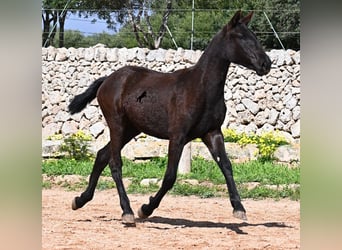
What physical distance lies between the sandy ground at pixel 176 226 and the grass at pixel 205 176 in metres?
0.22

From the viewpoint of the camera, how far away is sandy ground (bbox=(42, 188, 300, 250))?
377 cm

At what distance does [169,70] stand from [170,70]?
12mm

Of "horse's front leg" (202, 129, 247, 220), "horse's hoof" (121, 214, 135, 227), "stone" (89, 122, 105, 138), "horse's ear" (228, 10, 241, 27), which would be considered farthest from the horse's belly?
"stone" (89, 122, 105, 138)

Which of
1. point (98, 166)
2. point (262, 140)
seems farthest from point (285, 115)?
point (98, 166)

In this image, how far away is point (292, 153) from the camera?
6617mm

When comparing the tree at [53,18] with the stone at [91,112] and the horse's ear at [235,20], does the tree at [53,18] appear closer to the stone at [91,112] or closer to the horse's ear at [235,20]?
the stone at [91,112]

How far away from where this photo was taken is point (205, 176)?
601 centimetres

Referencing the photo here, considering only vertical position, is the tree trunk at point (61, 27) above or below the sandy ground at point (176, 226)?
above

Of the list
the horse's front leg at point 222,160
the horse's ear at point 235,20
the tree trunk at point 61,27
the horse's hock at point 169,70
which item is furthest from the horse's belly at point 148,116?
the tree trunk at point 61,27

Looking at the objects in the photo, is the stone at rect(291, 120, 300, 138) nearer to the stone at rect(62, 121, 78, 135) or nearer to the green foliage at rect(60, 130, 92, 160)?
the green foliage at rect(60, 130, 92, 160)

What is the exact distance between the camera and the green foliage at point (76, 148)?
22.1 feet

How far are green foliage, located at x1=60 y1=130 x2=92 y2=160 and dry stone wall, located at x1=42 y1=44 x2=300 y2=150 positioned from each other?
366 mm
